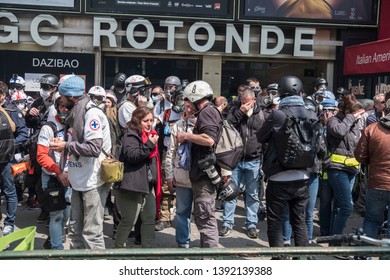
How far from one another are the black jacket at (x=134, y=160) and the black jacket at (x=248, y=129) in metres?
1.66

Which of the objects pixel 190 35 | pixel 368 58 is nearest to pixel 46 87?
pixel 190 35

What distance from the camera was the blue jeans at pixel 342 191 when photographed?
216 inches

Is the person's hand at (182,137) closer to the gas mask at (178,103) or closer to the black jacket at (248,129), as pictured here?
the black jacket at (248,129)

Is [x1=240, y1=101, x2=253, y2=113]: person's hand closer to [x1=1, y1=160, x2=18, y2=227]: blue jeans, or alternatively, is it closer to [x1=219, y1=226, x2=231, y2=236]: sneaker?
[x1=219, y1=226, x2=231, y2=236]: sneaker

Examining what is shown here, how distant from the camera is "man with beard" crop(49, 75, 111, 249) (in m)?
4.17

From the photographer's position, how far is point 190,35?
11.9 m

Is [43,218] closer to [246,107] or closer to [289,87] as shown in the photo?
[246,107]

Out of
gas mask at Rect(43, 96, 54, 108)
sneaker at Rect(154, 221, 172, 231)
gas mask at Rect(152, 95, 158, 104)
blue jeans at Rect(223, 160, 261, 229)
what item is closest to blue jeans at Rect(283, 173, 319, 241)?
blue jeans at Rect(223, 160, 261, 229)

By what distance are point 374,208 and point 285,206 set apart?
3.28 feet

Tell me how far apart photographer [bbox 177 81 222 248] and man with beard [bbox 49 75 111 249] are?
33.0 inches

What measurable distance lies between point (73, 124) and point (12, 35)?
26.4 ft

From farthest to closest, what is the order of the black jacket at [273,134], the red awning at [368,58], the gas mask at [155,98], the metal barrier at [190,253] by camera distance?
the red awning at [368,58], the gas mask at [155,98], the black jacket at [273,134], the metal barrier at [190,253]

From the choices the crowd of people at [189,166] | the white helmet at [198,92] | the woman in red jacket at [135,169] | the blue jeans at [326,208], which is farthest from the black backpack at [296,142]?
the blue jeans at [326,208]
